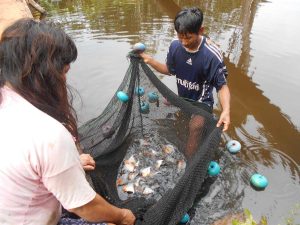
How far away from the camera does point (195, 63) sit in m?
3.39

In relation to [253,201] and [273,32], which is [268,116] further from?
[273,32]

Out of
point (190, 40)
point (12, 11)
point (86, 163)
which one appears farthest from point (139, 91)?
point (12, 11)

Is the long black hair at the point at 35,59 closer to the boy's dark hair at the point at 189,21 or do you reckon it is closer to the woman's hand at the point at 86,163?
the woman's hand at the point at 86,163

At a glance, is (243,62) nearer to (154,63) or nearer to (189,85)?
(189,85)

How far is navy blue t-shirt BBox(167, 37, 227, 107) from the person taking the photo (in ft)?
10.8

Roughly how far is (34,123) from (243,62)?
570cm

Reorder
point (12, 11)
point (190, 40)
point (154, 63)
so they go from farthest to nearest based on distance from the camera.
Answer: point (12, 11) < point (154, 63) < point (190, 40)

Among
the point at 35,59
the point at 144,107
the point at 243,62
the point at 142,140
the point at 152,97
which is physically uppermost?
the point at 35,59

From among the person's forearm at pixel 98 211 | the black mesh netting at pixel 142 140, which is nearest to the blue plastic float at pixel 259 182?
the black mesh netting at pixel 142 140

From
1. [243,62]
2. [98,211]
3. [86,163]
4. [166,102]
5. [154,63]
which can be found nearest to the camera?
[98,211]

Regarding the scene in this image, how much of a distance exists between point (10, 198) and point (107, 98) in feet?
13.4

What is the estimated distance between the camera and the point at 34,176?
62.4 inches

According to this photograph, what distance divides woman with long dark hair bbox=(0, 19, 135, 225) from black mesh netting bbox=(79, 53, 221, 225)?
1.18 meters

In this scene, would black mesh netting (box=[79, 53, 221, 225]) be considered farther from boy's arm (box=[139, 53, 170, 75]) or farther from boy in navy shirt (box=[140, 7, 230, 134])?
boy in navy shirt (box=[140, 7, 230, 134])
